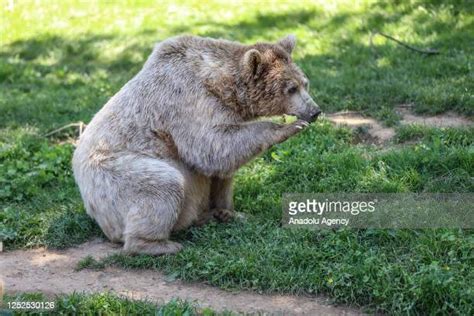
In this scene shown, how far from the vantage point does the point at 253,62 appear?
21.1ft

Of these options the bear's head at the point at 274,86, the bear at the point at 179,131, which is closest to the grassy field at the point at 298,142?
the bear at the point at 179,131

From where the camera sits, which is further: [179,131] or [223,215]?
[223,215]

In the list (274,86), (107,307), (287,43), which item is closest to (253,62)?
(274,86)

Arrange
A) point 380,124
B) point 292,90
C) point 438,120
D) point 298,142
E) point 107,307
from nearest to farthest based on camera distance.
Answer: point 107,307 → point 292,90 → point 298,142 → point 438,120 → point 380,124

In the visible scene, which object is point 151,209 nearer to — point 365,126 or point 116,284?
point 116,284

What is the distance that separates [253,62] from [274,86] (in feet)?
1.00

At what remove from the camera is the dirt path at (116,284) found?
5406 millimetres

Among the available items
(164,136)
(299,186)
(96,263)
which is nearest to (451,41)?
(299,186)

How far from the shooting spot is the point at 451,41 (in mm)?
10867

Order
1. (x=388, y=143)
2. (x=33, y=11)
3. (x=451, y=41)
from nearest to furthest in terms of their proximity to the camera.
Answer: (x=388, y=143) < (x=451, y=41) < (x=33, y=11)

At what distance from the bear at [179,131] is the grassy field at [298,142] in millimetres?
394

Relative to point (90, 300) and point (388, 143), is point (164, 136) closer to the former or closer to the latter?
point (90, 300)

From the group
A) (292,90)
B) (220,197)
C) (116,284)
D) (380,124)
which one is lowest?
(116,284)

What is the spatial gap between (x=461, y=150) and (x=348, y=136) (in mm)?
1594
